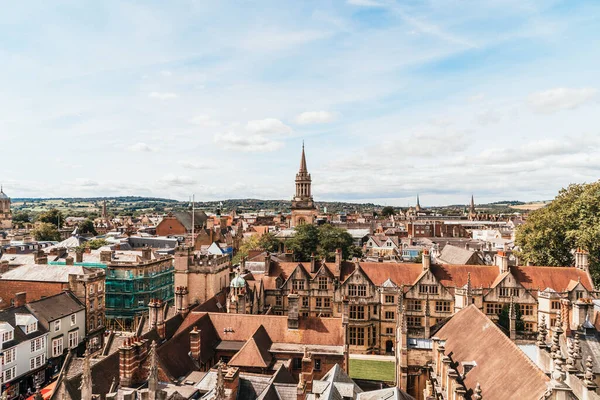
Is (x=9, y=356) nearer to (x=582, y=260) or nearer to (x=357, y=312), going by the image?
(x=357, y=312)

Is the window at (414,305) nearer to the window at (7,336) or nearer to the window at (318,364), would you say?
the window at (318,364)

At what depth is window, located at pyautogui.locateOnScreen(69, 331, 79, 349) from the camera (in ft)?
146

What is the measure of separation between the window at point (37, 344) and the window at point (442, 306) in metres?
38.6

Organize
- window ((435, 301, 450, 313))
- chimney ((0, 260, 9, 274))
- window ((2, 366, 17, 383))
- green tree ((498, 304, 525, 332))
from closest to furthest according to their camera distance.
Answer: window ((2, 366, 17, 383))
green tree ((498, 304, 525, 332))
window ((435, 301, 450, 313))
chimney ((0, 260, 9, 274))

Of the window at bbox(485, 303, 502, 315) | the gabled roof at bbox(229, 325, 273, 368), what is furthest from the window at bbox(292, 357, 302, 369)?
the window at bbox(485, 303, 502, 315)

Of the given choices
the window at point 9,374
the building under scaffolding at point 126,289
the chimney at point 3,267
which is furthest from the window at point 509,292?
the chimney at point 3,267

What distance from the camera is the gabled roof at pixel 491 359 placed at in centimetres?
1748

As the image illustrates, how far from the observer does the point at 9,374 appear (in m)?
35.8

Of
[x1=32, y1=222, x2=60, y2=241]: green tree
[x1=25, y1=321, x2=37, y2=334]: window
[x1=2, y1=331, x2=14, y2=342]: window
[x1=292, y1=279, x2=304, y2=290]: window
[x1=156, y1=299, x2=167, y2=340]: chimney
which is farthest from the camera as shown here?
[x1=32, y1=222, x2=60, y2=241]: green tree

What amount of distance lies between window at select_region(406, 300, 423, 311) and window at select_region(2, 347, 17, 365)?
36.7m

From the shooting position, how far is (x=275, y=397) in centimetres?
2170

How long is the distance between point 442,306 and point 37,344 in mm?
39351

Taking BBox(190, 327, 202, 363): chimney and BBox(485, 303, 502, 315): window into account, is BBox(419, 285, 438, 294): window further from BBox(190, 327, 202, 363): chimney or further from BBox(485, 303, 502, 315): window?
BBox(190, 327, 202, 363): chimney

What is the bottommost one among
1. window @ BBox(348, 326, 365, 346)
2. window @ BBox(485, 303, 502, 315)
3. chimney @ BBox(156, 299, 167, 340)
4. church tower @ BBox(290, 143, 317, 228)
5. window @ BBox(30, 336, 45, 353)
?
window @ BBox(348, 326, 365, 346)
